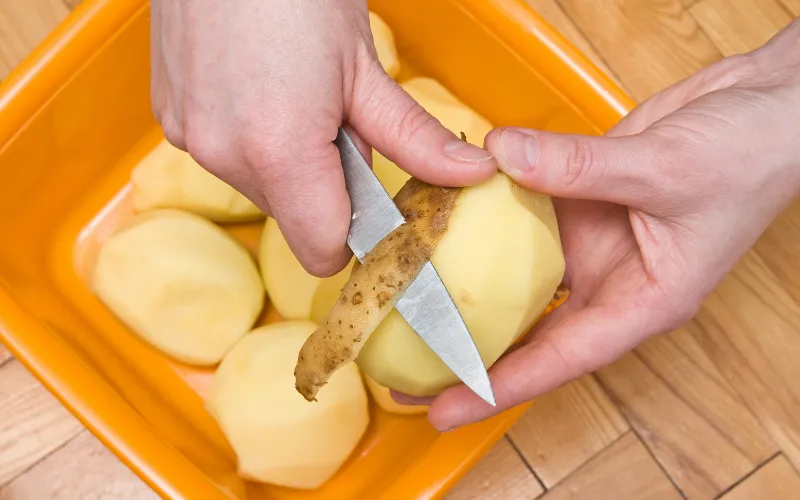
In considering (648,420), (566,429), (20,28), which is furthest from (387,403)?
(20,28)

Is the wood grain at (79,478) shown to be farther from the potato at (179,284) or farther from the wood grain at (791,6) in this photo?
the wood grain at (791,6)

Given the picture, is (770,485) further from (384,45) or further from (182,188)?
(182,188)

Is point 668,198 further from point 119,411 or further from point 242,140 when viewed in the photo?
point 119,411

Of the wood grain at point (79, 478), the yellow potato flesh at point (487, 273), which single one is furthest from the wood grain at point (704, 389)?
the wood grain at point (79, 478)

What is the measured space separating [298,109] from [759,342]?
0.89 m

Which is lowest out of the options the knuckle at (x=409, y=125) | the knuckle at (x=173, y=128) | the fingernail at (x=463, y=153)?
the fingernail at (x=463, y=153)

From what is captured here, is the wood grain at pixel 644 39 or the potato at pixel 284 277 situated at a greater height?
the potato at pixel 284 277

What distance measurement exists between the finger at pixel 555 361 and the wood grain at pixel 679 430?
36 centimetres

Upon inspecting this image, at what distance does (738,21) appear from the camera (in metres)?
1.17

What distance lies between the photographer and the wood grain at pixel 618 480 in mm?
1064

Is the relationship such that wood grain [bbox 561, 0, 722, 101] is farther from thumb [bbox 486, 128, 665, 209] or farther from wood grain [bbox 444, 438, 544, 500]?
wood grain [bbox 444, 438, 544, 500]

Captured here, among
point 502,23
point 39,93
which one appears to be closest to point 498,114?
point 502,23

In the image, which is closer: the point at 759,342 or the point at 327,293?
the point at 327,293

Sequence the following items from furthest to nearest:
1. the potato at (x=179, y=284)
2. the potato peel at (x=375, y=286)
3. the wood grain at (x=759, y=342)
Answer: the wood grain at (x=759, y=342) → the potato at (x=179, y=284) → the potato peel at (x=375, y=286)
